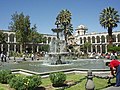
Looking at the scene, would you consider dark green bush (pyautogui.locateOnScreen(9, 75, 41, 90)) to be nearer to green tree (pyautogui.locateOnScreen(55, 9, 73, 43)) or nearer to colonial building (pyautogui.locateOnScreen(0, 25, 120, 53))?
green tree (pyautogui.locateOnScreen(55, 9, 73, 43))

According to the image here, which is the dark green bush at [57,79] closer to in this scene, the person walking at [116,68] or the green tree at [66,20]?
the person walking at [116,68]

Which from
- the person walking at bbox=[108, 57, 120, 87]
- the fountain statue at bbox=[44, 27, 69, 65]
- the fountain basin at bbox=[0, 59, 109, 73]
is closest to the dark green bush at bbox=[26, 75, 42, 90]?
the person walking at bbox=[108, 57, 120, 87]

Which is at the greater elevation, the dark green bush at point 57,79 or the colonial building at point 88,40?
the colonial building at point 88,40

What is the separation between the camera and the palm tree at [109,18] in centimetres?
4731

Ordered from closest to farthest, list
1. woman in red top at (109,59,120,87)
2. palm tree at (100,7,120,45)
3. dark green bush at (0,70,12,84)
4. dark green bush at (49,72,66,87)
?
woman in red top at (109,59,120,87) < dark green bush at (49,72,66,87) < dark green bush at (0,70,12,84) < palm tree at (100,7,120,45)

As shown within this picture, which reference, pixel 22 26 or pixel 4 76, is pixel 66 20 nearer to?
pixel 22 26

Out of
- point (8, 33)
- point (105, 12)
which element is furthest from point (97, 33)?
point (105, 12)

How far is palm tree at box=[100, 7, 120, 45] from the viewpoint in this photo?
4731 cm

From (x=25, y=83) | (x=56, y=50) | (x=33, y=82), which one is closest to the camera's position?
(x=25, y=83)

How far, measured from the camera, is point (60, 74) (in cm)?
1180

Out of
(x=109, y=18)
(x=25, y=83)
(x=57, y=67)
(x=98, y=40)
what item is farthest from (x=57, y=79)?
(x=98, y=40)

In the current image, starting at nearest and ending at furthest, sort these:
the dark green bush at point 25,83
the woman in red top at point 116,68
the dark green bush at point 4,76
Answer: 1. the dark green bush at point 25,83
2. the woman in red top at point 116,68
3. the dark green bush at point 4,76

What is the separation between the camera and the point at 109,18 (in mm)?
47625

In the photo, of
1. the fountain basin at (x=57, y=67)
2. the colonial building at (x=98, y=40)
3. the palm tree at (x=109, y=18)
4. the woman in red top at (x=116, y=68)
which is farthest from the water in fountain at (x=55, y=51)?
the colonial building at (x=98, y=40)
